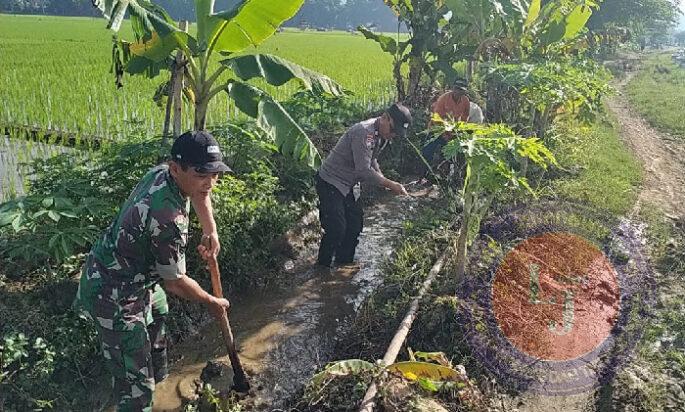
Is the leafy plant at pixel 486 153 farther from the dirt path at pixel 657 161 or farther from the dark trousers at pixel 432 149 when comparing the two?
the dirt path at pixel 657 161

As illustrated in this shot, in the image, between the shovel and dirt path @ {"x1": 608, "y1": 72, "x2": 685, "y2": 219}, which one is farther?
dirt path @ {"x1": 608, "y1": 72, "x2": 685, "y2": 219}

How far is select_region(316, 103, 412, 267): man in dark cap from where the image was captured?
4.41 meters

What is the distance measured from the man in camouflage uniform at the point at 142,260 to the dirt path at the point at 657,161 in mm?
5767

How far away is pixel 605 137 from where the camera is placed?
10148 mm

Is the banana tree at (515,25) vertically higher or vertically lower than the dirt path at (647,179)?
higher

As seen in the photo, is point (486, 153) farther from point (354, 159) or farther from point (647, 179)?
point (647, 179)

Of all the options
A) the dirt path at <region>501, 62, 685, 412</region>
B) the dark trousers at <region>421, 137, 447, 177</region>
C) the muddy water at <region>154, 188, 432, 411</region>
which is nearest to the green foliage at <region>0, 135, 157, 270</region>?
the muddy water at <region>154, 188, 432, 411</region>

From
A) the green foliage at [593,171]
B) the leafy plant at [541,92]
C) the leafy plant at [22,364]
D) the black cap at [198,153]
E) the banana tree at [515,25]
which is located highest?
the banana tree at [515,25]

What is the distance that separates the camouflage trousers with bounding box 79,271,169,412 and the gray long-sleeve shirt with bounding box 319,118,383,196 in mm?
2214

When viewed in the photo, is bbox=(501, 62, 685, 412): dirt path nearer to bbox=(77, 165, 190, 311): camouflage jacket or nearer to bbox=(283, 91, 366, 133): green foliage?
bbox=(77, 165, 190, 311): camouflage jacket

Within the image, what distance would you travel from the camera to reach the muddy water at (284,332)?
11.5 ft

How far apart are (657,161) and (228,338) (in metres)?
8.63

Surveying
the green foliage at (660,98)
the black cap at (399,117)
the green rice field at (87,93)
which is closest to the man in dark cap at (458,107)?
the black cap at (399,117)

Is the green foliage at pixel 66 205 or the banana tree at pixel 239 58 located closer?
the green foliage at pixel 66 205
